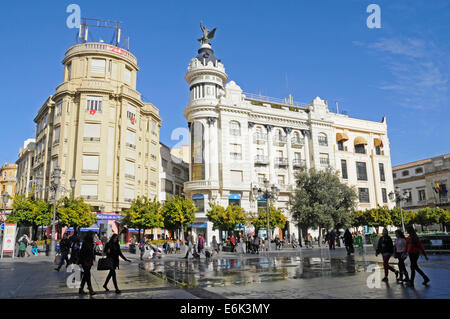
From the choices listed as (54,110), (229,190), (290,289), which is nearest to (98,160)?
(54,110)

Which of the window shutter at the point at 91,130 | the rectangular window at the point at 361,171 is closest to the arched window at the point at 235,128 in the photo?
the window shutter at the point at 91,130

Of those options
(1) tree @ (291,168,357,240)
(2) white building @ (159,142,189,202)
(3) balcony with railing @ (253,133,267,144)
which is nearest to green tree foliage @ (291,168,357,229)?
(1) tree @ (291,168,357,240)

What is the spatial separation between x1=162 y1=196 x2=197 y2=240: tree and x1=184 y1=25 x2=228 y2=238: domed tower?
5844mm

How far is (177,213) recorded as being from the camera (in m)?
35.7

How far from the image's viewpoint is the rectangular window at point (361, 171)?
5256 cm

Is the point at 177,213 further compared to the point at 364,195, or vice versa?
→ the point at 364,195

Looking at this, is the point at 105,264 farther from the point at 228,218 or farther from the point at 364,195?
the point at 364,195

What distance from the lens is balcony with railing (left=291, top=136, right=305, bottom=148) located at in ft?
161

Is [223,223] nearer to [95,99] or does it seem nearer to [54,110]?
[95,99]

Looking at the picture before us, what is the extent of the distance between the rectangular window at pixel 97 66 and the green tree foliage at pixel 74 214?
16.5 metres

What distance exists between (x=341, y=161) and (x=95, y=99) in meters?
34.5

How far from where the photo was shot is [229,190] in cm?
4331

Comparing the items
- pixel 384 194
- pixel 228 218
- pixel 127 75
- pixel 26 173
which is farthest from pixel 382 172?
pixel 26 173

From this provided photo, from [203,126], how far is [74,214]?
61.6 ft
